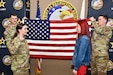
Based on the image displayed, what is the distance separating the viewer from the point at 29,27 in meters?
5.66

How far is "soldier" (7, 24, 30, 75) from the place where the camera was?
477 centimetres

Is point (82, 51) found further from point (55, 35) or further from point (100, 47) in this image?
point (55, 35)

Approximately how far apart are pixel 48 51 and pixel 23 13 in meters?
1.01

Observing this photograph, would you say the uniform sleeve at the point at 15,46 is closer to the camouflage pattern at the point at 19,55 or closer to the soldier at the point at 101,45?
the camouflage pattern at the point at 19,55

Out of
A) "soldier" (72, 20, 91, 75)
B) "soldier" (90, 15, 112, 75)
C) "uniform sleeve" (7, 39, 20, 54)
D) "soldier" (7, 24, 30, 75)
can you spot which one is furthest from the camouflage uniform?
"uniform sleeve" (7, 39, 20, 54)

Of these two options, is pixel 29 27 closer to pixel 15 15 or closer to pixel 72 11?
pixel 15 15

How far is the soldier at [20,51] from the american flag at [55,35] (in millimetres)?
831

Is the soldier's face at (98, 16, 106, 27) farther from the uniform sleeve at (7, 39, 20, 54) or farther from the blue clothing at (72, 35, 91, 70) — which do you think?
the uniform sleeve at (7, 39, 20, 54)

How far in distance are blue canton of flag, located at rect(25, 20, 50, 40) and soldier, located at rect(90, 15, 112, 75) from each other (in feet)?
3.23

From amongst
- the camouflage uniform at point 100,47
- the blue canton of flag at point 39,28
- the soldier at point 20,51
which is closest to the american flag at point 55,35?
the blue canton of flag at point 39,28

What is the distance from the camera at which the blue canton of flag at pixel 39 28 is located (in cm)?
566

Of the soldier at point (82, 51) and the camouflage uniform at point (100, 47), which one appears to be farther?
the camouflage uniform at point (100, 47)

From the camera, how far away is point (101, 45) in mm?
5242

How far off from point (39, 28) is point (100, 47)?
1.32m
